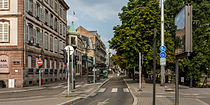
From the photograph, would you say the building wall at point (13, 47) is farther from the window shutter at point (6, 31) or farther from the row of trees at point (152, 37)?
the row of trees at point (152, 37)

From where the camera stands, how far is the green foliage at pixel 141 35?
2747cm

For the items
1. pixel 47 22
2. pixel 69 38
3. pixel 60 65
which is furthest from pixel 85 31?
pixel 47 22

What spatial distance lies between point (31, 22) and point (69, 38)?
28.7 m

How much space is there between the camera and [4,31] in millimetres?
27281

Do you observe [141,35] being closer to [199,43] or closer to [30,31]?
[199,43]

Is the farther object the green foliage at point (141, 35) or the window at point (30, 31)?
the window at point (30, 31)

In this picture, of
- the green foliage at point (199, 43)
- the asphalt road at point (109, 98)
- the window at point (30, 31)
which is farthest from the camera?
the window at point (30, 31)

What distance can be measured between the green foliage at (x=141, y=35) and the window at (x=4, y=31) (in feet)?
45.1

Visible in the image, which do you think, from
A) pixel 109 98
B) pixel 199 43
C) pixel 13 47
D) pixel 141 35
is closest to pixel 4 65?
pixel 13 47

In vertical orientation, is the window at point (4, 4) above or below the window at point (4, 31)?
above

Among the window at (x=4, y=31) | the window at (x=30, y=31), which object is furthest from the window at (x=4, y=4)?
the window at (x=30, y=31)

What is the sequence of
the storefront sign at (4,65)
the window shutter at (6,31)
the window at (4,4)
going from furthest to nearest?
the window at (4,4)
the window shutter at (6,31)
the storefront sign at (4,65)

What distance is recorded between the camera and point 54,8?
4269cm

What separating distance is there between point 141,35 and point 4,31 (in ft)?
55.7
